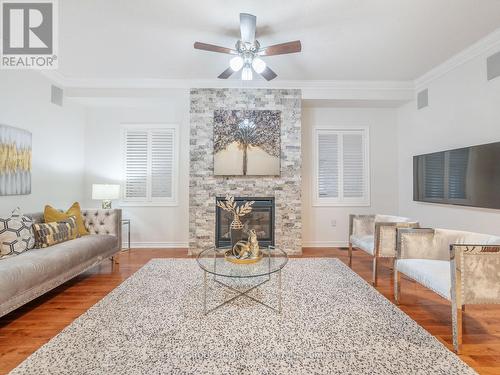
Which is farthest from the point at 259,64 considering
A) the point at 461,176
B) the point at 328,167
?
the point at 461,176

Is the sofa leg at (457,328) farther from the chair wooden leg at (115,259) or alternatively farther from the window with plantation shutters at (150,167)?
the window with plantation shutters at (150,167)

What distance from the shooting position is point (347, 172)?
15.9ft

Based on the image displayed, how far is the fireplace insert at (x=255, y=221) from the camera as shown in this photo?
4.28 meters

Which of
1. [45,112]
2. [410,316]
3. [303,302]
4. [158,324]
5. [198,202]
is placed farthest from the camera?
[198,202]

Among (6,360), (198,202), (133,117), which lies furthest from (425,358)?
(133,117)

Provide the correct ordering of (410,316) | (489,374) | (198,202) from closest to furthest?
(489,374)
(410,316)
(198,202)

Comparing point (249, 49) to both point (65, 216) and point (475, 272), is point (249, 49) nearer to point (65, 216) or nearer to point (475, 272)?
point (475, 272)

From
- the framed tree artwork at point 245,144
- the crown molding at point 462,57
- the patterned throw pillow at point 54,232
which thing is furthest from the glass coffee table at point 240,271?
the crown molding at point 462,57

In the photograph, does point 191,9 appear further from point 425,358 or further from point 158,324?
point 425,358

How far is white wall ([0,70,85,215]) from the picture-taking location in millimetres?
3164

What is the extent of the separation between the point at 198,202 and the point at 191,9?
2758 mm

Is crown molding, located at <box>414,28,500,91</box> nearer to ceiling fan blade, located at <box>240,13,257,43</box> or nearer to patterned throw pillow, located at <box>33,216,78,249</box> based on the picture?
ceiling fan blade, located at <box>240,13,257,43</box>

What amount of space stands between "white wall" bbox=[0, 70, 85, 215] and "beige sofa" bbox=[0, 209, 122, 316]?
2.65ft

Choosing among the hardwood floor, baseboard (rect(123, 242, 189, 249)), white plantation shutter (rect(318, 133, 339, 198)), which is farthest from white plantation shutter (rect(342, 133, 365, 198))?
baseboard (rect(123, 242, 189, 249))
